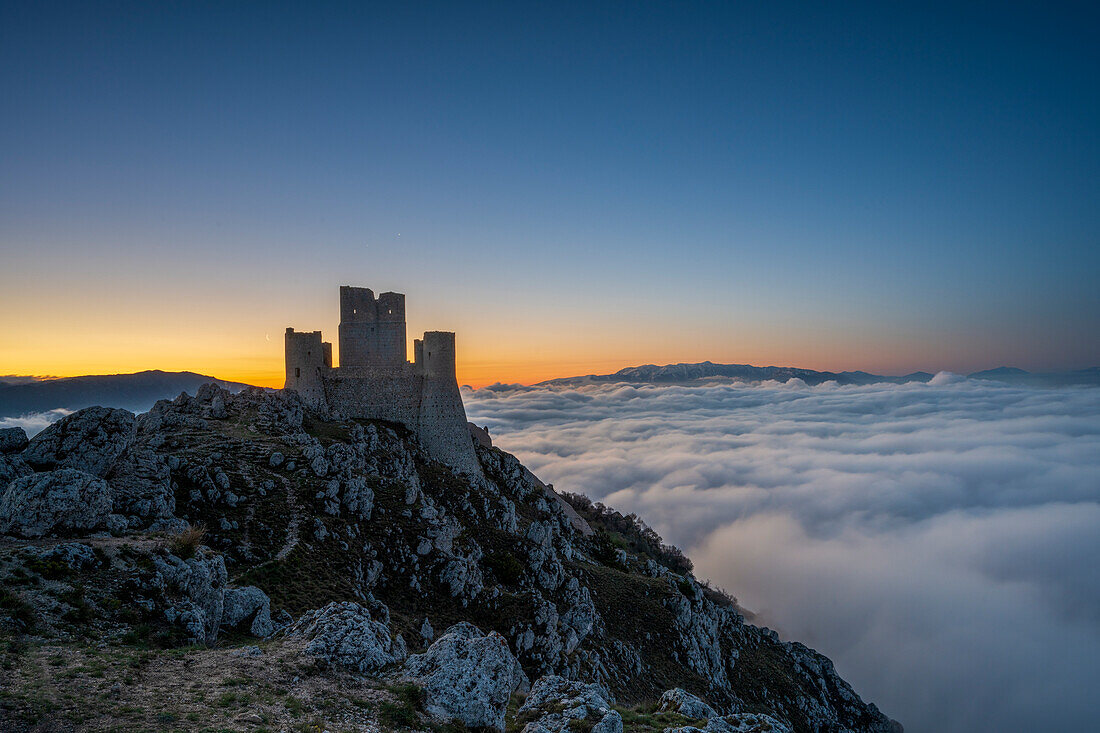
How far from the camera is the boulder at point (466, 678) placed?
12781 millimetres

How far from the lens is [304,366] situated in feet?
146

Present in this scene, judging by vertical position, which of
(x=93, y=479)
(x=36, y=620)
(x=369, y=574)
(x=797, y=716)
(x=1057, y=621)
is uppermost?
(x=93, y=479)

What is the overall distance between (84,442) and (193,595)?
9.94m

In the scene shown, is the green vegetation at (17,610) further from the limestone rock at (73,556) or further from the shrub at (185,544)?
the shrub at (185,544)

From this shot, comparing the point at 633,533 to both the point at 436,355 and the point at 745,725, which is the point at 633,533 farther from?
the point at 745,725

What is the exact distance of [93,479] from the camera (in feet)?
57.6

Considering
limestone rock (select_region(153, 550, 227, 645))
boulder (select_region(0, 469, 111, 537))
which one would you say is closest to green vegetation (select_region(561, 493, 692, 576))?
limestone rock (select_region(153, 550, 227, 645))

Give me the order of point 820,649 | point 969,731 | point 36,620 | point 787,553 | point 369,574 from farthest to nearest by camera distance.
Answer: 1. point 787,553
2. point 820,649
3. point 969,731
4. point 369,574
5. point 36,620

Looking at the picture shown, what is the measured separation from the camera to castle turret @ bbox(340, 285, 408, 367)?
4600 cm

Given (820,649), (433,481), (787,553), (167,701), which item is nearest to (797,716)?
(433,481)

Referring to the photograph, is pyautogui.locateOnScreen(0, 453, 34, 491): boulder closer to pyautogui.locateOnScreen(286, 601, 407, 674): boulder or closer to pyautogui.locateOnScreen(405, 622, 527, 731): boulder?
pyautogui.locateOnScreen(286, 601, 407, 674): boulder

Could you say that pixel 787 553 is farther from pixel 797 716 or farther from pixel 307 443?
pixel 307 443

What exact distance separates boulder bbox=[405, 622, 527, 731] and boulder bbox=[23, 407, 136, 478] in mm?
16181

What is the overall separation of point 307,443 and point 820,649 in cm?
10955
